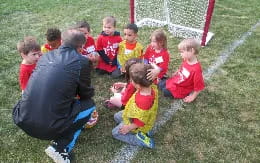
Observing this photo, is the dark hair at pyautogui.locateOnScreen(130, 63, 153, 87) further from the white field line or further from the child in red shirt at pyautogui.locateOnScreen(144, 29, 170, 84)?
the child in red shirt at pyautogui.locateOnScreen(144, 29, 170, 84)

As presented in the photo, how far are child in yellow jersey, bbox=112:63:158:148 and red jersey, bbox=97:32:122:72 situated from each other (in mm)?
1556

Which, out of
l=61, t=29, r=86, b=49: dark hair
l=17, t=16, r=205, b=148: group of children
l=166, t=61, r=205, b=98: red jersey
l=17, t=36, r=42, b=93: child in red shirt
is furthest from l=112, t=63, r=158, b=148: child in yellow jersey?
l=17, t=36, r=42, b=93: child in red shirt

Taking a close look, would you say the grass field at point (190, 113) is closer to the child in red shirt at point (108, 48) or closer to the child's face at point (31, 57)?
the child in red shirt at point (108, 48)

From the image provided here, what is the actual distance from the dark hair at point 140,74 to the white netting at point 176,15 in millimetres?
3424

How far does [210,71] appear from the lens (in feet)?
17.3

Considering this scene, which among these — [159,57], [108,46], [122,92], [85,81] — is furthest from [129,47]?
[85,81]

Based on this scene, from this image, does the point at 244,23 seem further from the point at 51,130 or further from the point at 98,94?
the point at 51,130

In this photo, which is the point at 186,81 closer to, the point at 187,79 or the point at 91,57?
the point at 187,79

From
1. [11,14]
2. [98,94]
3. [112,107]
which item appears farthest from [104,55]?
[11,14]

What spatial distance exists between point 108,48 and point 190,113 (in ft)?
5.60

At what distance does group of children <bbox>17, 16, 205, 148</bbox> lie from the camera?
3.34m

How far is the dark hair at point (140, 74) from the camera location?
3236 mm

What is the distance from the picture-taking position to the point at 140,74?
10.6 ft

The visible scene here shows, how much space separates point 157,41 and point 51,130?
7.23ft
